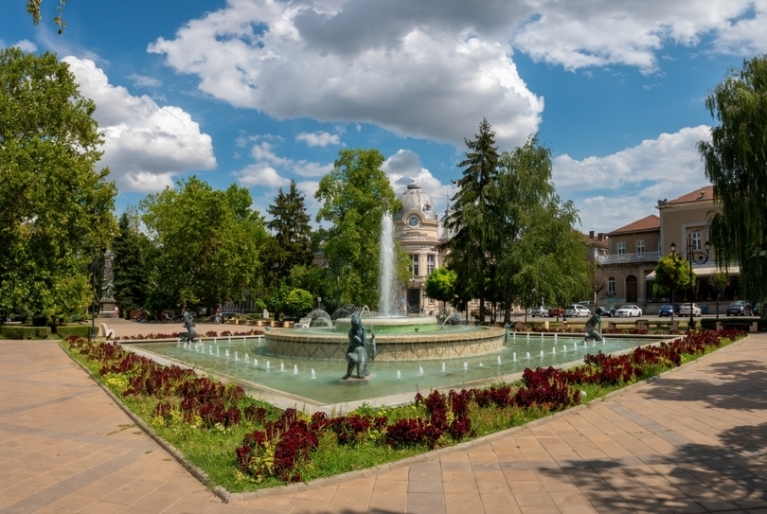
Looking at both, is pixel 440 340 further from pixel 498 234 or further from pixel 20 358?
pixel 498 234

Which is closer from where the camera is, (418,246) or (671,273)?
(671,273)

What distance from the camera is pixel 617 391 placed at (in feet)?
33.9

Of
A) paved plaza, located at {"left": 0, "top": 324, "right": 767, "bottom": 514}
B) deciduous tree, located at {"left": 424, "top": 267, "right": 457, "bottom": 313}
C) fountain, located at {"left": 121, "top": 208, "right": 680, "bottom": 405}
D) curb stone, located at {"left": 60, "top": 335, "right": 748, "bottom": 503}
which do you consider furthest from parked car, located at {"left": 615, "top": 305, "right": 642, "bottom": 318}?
curb stone, located at {"left": 60, "top": 335, "right": 748, "bottom": 503}

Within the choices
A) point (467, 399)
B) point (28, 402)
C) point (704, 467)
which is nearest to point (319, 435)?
point (467, 399)

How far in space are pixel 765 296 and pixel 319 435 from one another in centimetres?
2481

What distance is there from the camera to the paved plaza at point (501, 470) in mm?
5383

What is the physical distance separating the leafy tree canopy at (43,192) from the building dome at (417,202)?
146ft

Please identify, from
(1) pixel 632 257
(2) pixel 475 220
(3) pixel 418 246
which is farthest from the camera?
(3) pixel 418 246

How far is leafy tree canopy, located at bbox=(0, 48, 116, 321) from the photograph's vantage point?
26609 millimetres

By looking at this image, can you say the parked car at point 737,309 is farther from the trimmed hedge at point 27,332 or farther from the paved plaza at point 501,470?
the trimmed hedge at point 27,332

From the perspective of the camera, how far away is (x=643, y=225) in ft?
197

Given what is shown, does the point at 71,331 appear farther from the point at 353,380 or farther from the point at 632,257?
the point at 632,257

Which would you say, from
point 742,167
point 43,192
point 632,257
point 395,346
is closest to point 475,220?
point 742,167

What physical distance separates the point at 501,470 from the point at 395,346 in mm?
10369
